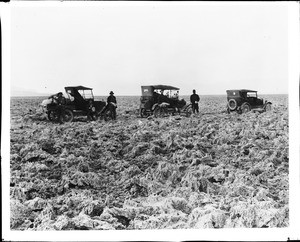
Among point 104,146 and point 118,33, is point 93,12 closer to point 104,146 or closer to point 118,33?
point 118,33

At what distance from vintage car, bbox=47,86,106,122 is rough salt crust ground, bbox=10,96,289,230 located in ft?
0.36

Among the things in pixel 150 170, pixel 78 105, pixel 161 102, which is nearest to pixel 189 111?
pixel 161 102

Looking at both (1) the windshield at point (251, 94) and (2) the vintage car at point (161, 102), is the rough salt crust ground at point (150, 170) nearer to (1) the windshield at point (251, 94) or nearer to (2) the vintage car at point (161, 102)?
(2) the vintage car at point (161, 102)

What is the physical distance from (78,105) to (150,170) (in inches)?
50.6

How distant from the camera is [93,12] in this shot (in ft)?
19.6

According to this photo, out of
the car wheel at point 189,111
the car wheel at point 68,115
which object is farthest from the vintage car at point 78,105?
the car wheel at point 189,111

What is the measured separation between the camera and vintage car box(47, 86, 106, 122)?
20.2 feet

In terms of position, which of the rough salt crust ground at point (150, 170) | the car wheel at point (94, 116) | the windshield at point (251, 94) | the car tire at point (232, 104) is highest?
the windshield at point (251, 94)

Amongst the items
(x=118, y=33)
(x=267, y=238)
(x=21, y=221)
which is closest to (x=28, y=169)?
(x=21, y=221)

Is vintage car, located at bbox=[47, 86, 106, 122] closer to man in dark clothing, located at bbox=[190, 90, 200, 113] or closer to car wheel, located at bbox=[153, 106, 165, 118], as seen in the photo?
car wheel, located at bbox=[153, 106, 165, 118]

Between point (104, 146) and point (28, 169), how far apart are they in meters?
1.01

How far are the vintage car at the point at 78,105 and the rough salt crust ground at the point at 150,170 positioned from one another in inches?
4.3

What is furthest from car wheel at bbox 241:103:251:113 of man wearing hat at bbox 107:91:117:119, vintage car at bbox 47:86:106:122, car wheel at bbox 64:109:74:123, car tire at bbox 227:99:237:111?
car wheel at bbox 64:109:74:123

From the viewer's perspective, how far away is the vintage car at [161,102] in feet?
20.6
